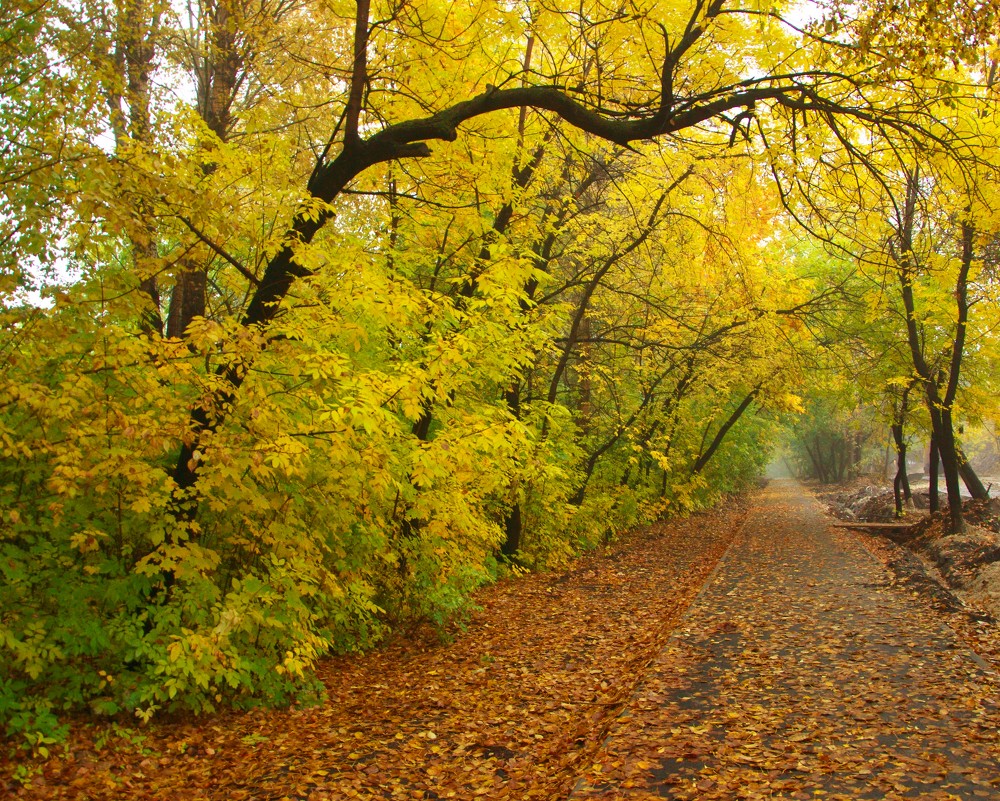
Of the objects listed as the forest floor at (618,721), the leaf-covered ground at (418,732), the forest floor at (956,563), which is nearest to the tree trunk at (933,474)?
the forest floor at (956,563)

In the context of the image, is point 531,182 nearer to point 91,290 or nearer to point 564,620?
point 564,620

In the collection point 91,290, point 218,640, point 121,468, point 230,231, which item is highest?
point 230,231

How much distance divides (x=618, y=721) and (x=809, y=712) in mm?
1507

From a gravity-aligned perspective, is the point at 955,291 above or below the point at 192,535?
above

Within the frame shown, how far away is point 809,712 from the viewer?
555 cm

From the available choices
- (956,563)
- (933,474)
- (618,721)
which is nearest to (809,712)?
(618,721)

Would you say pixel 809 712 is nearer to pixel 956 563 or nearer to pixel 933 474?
pixel 956 563

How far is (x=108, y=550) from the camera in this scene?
17.0ft

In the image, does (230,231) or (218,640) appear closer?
(218,640)

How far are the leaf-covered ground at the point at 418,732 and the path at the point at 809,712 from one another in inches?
14.8

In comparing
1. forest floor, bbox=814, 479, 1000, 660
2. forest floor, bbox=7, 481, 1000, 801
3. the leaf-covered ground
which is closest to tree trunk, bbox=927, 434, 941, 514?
forest floor, bbox=814, 479, 1000, 660

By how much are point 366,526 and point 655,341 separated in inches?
356

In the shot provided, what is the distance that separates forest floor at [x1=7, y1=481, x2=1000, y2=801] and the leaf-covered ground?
0.02m

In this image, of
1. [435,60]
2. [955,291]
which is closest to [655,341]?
[955,291]
